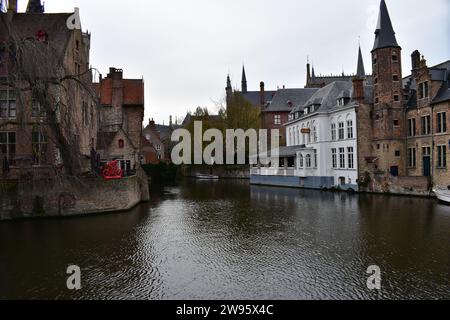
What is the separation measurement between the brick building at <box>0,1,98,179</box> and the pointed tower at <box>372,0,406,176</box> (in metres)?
20.8

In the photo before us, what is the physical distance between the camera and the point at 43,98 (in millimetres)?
13750

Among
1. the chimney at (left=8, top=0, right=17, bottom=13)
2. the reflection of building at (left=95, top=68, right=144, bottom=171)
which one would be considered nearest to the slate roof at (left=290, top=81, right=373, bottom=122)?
the reflection of building at (left=95, top=68, right=144, bottom=171)

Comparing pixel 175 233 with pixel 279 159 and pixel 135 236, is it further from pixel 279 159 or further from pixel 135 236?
pixel 279 159

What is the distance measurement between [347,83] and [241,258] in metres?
27.1

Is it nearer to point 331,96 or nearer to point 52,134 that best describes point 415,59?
point 331,96

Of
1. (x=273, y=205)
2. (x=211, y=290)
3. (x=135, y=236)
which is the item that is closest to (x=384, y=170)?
(x=273, y=205)

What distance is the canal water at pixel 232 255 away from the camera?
768cm

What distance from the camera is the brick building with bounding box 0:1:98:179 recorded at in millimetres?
11445

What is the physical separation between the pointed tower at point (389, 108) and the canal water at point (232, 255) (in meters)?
8.70

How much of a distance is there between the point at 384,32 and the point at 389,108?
6.09 meters

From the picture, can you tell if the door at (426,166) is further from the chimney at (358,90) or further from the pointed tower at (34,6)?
the pointed tower at (34,6)

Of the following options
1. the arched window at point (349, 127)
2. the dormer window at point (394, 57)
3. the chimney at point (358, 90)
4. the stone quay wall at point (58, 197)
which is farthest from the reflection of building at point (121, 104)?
the dormer window at point (394, 57)

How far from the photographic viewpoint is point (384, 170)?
2506 centimetres

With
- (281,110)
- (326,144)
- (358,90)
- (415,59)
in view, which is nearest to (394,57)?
(415,59)
